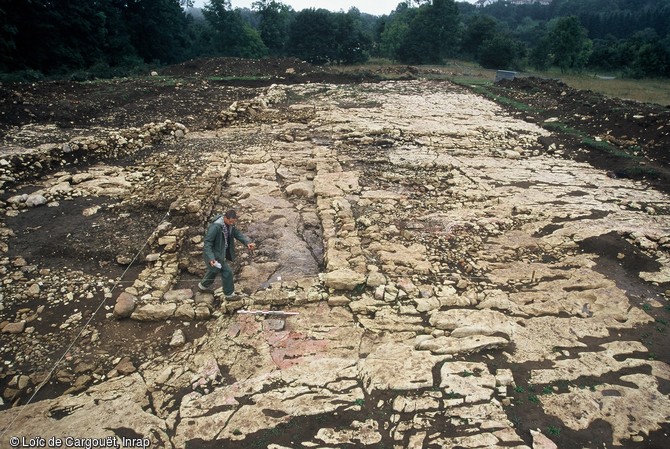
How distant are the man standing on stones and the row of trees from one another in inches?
739

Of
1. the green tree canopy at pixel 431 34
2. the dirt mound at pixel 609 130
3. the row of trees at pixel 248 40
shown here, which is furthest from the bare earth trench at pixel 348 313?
the green tree canopy at pixel 431 34

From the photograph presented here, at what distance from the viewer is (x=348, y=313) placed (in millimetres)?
4879

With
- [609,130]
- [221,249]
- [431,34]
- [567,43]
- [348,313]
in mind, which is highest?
[431,34]

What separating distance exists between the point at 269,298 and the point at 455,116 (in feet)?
39.6

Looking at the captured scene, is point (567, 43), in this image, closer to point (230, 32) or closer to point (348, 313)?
point (230, 32)

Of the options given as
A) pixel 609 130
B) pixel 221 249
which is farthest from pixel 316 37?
pixel 221 249

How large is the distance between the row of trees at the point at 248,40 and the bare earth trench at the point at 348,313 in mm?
16848

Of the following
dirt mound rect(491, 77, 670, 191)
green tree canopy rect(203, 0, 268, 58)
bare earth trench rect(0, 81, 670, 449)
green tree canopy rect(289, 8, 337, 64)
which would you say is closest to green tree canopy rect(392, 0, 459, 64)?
green tree canopy rect(289, 8, 337, 64)

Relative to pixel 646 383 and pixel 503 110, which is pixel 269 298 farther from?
pixel 503 110

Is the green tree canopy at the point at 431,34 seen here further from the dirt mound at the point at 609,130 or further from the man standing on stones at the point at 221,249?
the man standing on stones at the point at 221,249

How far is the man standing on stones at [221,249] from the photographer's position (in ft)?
16.0

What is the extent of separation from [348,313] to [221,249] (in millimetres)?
1935

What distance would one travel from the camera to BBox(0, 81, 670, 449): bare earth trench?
356 cm

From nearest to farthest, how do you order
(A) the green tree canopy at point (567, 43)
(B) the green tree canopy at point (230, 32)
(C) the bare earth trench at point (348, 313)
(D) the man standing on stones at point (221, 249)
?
(C) the bare earth trench at point (348, 313), (D) the man standing on stones at point (221, 249), (A) the green tree canopy at point (567, 43), (B) the green tree canopy at point (230, 32)
